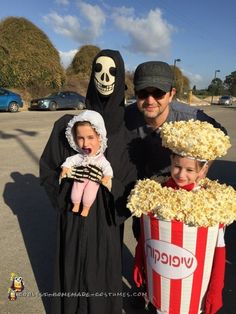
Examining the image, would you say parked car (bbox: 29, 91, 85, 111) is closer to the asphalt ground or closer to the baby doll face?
the asphalt ground

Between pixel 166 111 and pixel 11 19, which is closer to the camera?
pixel 166 111

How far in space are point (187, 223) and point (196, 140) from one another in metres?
0.47

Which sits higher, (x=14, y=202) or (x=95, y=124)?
(x=95, y=124)

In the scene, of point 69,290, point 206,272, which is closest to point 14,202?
point 69,290

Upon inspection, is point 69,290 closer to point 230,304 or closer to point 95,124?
point 95,124

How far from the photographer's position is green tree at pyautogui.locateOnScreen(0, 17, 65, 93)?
2589cm

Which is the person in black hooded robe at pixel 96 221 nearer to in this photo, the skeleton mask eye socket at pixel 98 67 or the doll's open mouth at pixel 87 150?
the skeleton mask eye socket at pixel 98 67

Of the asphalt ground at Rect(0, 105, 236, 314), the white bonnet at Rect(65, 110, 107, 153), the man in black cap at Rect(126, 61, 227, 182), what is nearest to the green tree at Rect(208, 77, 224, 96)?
the asphalt ground at Rect(0, 105, 236, 314)

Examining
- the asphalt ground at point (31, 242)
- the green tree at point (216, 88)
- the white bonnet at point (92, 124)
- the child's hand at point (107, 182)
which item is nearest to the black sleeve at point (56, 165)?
the white bonnet at point (92, 124)

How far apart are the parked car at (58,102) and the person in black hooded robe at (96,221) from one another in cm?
1957

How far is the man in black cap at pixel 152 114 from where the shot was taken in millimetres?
2553

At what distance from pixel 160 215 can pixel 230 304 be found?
59.6 inches

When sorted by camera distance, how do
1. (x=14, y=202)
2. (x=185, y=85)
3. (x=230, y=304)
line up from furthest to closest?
(x=185, y=85) → (x=14, y=202) → (x=230, y=304)

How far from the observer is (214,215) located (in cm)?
203
